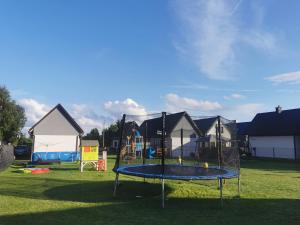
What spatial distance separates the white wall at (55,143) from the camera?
2664cm

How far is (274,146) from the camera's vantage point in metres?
32.8

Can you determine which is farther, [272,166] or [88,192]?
[272,166]

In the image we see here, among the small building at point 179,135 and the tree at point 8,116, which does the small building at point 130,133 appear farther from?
the tree at point 8,116

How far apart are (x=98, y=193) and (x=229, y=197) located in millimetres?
3614

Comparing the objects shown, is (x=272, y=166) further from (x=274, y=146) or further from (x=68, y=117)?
(x=68, y=117)

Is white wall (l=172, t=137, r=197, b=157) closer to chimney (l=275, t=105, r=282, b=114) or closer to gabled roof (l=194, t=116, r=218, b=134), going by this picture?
gabled roof (l=194, t=116, r=218, b=134)

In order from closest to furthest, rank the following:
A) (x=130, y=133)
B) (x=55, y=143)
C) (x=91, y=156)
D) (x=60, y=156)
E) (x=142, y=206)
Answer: (x=142, y=206) → (x=130, y=133) → (x=91, y=156) → (x=60, y=156) → (x=55, y=143)

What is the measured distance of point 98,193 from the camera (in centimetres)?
873

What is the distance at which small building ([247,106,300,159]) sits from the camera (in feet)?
100

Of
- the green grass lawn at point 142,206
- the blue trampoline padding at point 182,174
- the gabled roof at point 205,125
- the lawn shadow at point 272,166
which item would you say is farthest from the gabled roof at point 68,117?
the blue trampoline padding at point 182,174

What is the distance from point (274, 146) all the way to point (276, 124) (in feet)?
8.28

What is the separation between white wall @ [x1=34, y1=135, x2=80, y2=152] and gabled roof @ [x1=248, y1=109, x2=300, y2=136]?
20.4 metres

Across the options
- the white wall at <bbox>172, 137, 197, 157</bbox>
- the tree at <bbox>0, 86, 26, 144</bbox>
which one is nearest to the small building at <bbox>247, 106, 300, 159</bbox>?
the white wall at <bbox>172, 137, 197, 157</bbox>

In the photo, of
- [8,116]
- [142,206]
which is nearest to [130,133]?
[142,206]
